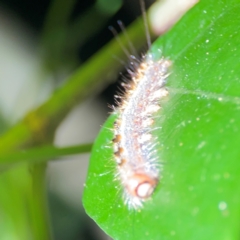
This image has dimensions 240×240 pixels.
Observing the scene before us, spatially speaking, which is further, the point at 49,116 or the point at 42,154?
the point at 49,116

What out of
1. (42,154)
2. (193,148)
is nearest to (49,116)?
(42,154)

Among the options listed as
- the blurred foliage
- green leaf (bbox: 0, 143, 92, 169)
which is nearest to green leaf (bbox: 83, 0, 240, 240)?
green leaf (bbox: 0, 143, 92, 169)

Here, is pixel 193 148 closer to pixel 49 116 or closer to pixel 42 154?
pixel 42 154

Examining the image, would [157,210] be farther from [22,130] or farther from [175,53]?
[22,130]

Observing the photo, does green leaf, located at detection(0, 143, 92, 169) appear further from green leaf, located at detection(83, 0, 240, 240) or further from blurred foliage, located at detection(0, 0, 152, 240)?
green leaf, located at detection(83, 0, 240, 240)

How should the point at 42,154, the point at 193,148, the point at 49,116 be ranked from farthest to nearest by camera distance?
the point at 49,116 < the point at 42,154 < the point at 193,148

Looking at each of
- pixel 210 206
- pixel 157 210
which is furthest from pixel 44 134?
pixel 210 206

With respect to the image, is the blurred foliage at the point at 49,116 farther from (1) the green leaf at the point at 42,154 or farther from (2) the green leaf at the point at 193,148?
(2) the green leaf at the point at 193,148

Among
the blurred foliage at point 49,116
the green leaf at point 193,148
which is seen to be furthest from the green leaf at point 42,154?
the green leaf at point 193,148
